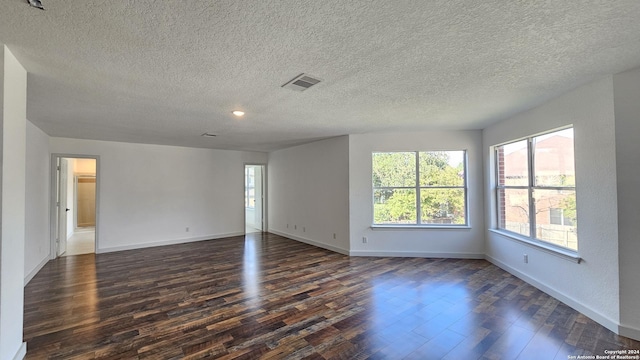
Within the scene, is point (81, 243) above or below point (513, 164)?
below

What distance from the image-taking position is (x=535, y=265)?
3553 mm

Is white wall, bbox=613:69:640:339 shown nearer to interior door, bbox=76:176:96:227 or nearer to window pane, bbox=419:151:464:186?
window pane, bbox=419:151:464:186

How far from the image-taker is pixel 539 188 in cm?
358

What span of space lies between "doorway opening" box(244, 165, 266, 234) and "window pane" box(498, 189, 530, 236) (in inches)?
233

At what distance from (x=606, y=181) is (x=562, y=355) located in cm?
169

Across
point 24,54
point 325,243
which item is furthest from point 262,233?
point 24,54

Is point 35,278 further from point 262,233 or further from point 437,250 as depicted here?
point 437,250

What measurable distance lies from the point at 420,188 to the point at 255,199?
220 inches

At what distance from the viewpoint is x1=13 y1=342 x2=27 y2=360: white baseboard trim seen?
2.04 metres

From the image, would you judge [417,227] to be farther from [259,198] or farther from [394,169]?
[259,198]

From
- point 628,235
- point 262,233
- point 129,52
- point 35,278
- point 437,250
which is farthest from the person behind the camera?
point 262,233

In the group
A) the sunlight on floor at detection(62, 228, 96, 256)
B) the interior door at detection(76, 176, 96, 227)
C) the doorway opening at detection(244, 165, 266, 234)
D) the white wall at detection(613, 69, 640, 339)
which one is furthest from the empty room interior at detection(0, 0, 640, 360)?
the interior door at detection(76, 176, 96, 227)

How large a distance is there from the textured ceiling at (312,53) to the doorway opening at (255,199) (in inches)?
184

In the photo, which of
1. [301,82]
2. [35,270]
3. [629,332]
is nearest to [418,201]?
[629,332]
